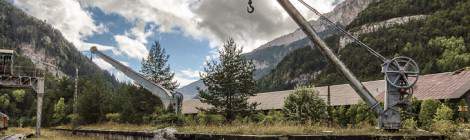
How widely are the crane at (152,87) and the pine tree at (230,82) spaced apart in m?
7.43

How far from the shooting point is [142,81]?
36.3m

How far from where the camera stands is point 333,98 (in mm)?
63219

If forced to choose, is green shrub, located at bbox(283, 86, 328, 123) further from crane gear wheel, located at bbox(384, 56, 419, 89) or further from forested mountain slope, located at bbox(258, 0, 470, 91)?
forested mountain slope, located at bbox(258, 0, 470, 91)

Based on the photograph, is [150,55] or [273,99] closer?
[150,55]

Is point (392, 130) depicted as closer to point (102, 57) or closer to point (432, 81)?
point (102, 57)

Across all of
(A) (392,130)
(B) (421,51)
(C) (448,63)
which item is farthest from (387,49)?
(A) (392,130)

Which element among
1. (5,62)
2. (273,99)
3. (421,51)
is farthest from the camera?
(421,51)

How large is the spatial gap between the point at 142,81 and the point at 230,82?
30.2ft

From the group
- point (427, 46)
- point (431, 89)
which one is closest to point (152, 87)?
point (431, 89)

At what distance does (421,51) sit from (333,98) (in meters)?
114

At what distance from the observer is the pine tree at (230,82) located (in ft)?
142

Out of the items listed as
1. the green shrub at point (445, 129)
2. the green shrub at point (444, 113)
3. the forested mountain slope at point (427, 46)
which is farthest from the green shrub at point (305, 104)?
the forested mountain slope at point (427, 46)

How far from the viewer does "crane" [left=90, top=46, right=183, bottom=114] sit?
110 feet

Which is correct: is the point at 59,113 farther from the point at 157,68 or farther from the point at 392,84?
the point at 392,84
